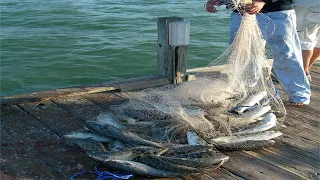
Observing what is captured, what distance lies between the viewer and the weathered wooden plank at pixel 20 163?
144 inches

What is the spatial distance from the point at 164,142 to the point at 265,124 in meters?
1.11

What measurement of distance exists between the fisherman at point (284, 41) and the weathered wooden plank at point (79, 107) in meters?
1.73

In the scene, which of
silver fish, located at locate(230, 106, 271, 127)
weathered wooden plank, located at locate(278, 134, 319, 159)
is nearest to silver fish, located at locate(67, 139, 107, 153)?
silver fish, located at locate(230, 106, 271, 127)

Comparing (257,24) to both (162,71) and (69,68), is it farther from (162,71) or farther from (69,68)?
(69,68)

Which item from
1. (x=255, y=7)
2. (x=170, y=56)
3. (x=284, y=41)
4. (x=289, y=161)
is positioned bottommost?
(x=289, y=161)

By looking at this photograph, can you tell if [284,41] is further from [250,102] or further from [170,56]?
[170,56]

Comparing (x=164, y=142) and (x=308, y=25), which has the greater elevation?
(x=308, y=25)

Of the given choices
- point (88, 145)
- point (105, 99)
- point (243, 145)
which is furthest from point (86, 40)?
point (243, 145)

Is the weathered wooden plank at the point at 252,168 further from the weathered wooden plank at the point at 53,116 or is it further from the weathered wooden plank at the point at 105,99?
the weathered wooden plank at the point at 105,99

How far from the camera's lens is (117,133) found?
403 centimetres

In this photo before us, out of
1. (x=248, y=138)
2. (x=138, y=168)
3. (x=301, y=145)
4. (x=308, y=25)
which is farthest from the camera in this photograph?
(x=308, y=25)

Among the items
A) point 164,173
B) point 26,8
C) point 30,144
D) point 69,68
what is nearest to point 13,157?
point 30,144

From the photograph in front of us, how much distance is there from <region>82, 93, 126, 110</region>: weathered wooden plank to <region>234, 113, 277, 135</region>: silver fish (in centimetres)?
169

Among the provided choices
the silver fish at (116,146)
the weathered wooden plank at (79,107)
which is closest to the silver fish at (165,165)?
the silver fish at (116,146)
